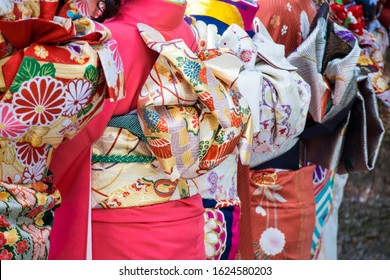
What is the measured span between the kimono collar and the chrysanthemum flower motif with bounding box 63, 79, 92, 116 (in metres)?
0.35

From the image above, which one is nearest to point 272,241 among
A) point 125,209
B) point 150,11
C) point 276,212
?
point 276,212

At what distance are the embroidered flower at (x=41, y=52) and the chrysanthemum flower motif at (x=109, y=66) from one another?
13 cm

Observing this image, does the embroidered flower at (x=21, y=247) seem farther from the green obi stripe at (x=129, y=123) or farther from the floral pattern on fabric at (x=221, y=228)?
the floral pattern on fabric at (x=221, y=228)

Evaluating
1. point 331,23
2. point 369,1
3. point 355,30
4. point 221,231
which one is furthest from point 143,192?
point 369,1

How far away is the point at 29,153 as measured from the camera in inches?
64.9

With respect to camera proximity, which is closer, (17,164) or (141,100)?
(17,164)

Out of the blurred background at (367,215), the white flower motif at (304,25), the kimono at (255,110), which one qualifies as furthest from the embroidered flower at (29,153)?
the blurred background at (367,215)

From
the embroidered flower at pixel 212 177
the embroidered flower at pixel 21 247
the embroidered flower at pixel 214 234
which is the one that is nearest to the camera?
the embroidered flower at pixel 21 247

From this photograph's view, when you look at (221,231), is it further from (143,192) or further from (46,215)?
(46,215)

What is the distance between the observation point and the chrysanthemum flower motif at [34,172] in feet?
5.44

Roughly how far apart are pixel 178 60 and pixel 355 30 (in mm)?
1514

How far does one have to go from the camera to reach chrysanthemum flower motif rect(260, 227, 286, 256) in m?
2.83

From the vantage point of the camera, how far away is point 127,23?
76.4 inches

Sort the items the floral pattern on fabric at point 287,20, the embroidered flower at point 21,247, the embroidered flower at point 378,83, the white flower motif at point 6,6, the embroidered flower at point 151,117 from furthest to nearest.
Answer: the embroidered flower at point 378,83 < the floral pattern on fabric at point 287,20 < the embroidered flower at point 151,117 < the embroidered flower at point 21,247 < the white flower motif at point 6,6
